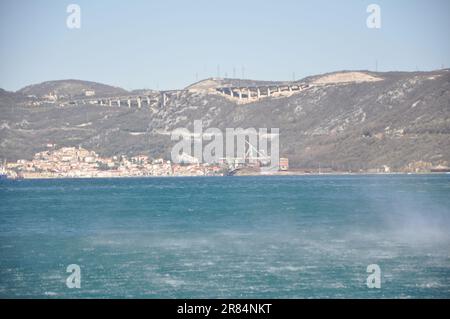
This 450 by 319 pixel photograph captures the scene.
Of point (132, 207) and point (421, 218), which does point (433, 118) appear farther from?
point (421, 218)

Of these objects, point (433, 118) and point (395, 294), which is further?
point (433, 118)

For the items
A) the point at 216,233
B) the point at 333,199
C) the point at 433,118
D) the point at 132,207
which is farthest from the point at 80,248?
the point at 433,118
